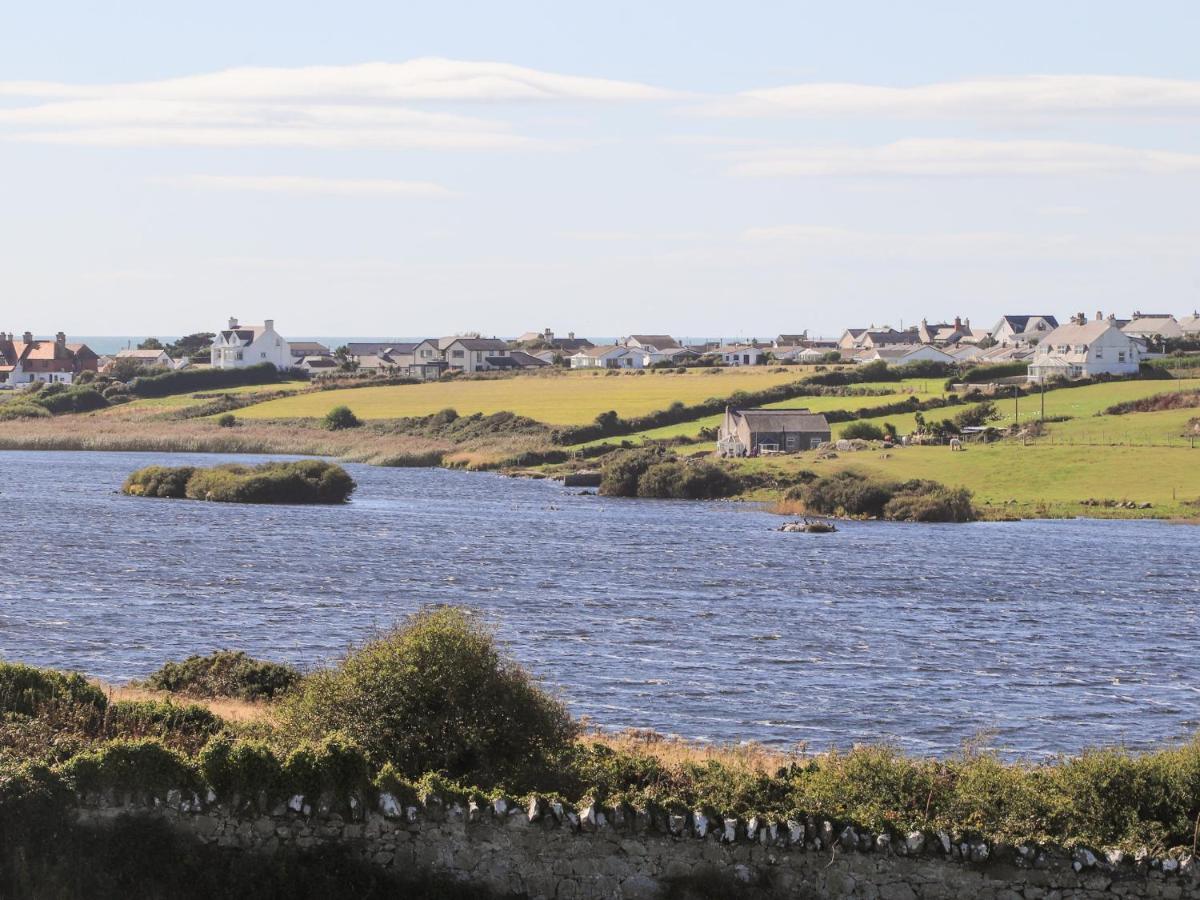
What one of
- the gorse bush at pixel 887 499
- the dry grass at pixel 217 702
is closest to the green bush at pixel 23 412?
the gorse bush at pixel 887 499

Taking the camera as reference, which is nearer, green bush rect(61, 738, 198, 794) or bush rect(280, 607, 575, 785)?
green bush rect(61, 738, 198, 794)

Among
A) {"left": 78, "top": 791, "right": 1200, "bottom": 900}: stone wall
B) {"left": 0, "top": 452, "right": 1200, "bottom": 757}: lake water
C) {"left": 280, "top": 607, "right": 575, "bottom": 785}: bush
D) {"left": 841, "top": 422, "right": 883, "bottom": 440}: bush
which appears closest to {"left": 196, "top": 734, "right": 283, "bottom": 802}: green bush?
{"left": 78, "top": 791, "right": 1200, "bottom": 900}: stone wall

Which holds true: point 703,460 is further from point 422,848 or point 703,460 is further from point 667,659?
point 422,848

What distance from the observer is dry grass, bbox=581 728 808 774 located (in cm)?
3019

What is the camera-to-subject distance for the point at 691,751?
33906 millimetres

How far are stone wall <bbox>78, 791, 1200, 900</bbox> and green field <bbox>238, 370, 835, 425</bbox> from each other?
403ft

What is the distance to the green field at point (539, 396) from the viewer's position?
15788cm

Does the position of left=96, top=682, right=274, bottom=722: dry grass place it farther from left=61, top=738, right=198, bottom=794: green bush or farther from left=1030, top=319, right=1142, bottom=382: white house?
left=1030, top=319, right=1142, bottom=382: white house

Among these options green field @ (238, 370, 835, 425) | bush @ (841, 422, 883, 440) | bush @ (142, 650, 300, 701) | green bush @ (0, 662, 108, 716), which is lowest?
bush @ (142, 650, 300, 701)

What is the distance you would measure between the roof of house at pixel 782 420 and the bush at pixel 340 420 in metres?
41.7

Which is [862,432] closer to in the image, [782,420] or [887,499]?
[782,420]

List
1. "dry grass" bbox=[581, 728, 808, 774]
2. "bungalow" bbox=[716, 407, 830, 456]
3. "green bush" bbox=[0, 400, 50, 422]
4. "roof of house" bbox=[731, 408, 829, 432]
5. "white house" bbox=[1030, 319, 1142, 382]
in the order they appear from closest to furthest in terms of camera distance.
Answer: "dry grass" bbox=[581, 728, 808, 774] → "bungalow" bbox=[716, 407, 830, 456] → "roof of house" bbox=[731, 408, 829, 432] → "white house" bbox=[1030, 319, 1142, 382] → "green bush" bbox=[0, 400, 50, 422]

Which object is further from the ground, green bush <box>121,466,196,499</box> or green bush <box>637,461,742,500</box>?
green bush <box>121,466,196,499</box>

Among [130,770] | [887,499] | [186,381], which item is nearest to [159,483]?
[887,499]
